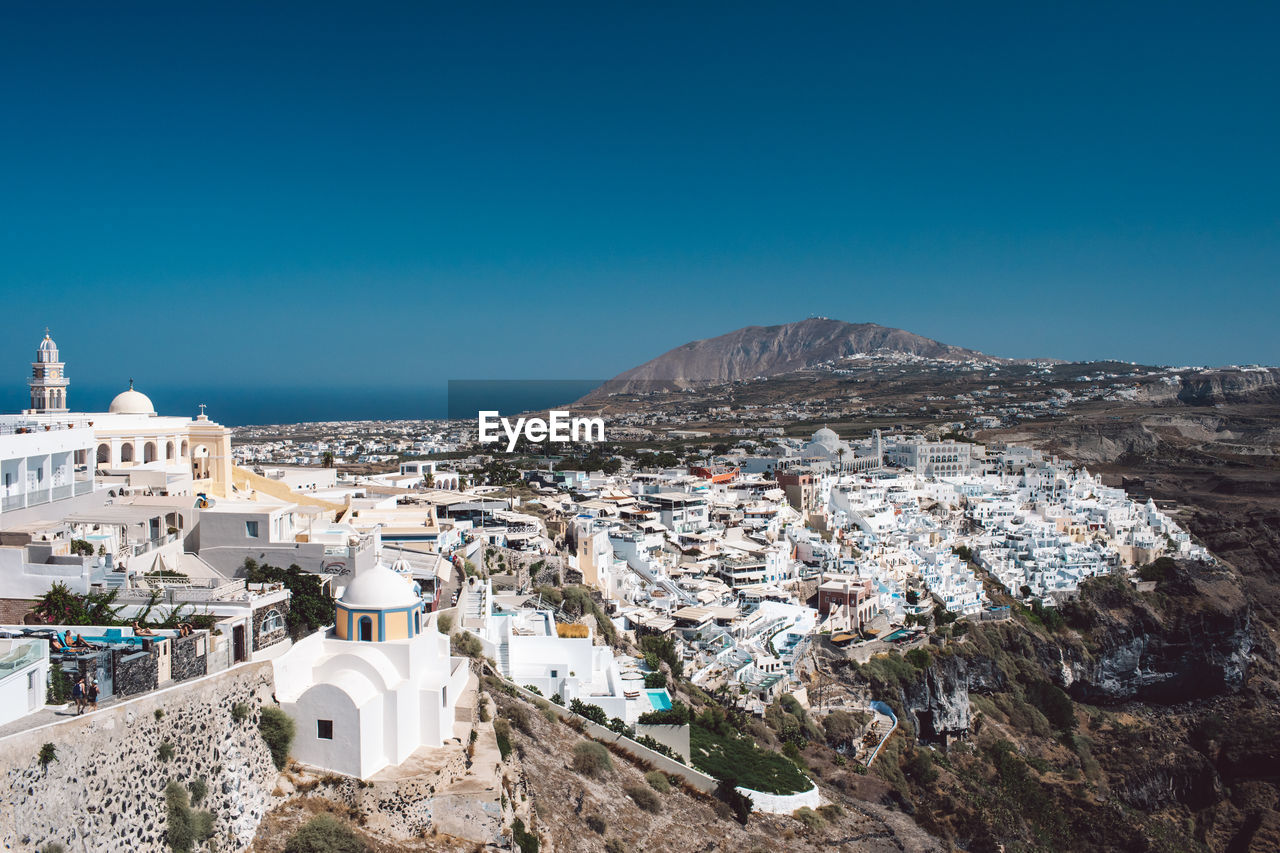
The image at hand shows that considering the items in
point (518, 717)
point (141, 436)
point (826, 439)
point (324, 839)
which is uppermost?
point (141, 436)

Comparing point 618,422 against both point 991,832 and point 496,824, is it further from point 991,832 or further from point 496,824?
point 496,824

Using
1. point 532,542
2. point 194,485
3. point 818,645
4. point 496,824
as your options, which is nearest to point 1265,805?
point 818,645

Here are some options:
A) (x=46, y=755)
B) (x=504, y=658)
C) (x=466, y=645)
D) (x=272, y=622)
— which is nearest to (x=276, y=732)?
(x=272, y=622)

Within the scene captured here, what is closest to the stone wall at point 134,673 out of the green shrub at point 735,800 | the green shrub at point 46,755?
the green shrub at point 46,755

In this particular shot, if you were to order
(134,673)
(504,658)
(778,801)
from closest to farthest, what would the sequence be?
(134,673)
(504,658)
(778,801)

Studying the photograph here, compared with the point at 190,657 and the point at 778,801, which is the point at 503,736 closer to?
the point at 190,657

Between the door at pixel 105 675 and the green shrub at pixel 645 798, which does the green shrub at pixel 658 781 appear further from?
the door at pixel 105 675

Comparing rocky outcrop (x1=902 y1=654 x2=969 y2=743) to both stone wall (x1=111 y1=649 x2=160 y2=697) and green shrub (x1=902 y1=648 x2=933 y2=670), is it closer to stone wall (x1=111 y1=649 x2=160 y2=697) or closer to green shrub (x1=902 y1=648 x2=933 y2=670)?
green shrub (x1=902 y1=648 x2=933 y2=670)
